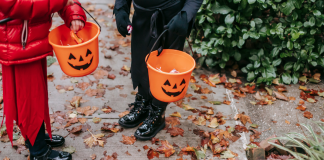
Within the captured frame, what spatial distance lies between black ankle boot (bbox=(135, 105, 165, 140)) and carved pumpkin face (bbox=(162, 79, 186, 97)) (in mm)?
701

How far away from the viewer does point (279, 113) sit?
3.08m

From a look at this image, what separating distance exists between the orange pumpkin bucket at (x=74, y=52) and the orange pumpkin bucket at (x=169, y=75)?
441 millimetres

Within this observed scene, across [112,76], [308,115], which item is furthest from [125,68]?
[308,115]

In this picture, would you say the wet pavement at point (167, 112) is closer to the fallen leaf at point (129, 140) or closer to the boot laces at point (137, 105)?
the fallen leaf at point (129, 140)

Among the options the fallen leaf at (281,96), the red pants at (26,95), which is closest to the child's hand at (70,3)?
the red pants at (26,95)

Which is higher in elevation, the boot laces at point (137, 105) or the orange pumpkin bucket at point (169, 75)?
the orange pumpkin bucket at point (169, 75)

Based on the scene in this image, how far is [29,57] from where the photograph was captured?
1723 mm

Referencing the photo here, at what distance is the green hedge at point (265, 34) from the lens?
317cm

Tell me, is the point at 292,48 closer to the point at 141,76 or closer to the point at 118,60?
the point at 141,76

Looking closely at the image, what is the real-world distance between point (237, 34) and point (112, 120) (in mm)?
1999

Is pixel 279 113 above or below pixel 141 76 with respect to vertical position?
below

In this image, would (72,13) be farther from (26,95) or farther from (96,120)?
(96,120)

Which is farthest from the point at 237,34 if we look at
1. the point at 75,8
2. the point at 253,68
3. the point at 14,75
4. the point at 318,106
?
the point at 14,75

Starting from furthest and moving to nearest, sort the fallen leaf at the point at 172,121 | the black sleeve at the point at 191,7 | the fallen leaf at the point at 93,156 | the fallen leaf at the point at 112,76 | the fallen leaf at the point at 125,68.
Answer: the fallen leaf at the point at 125,68 < the fallen leaf at the point at 112,76 < the fallen leaf at the point at 172,121 < the fallen leaf at the point at 93,156 < the black sleeve at the point at 191,7
